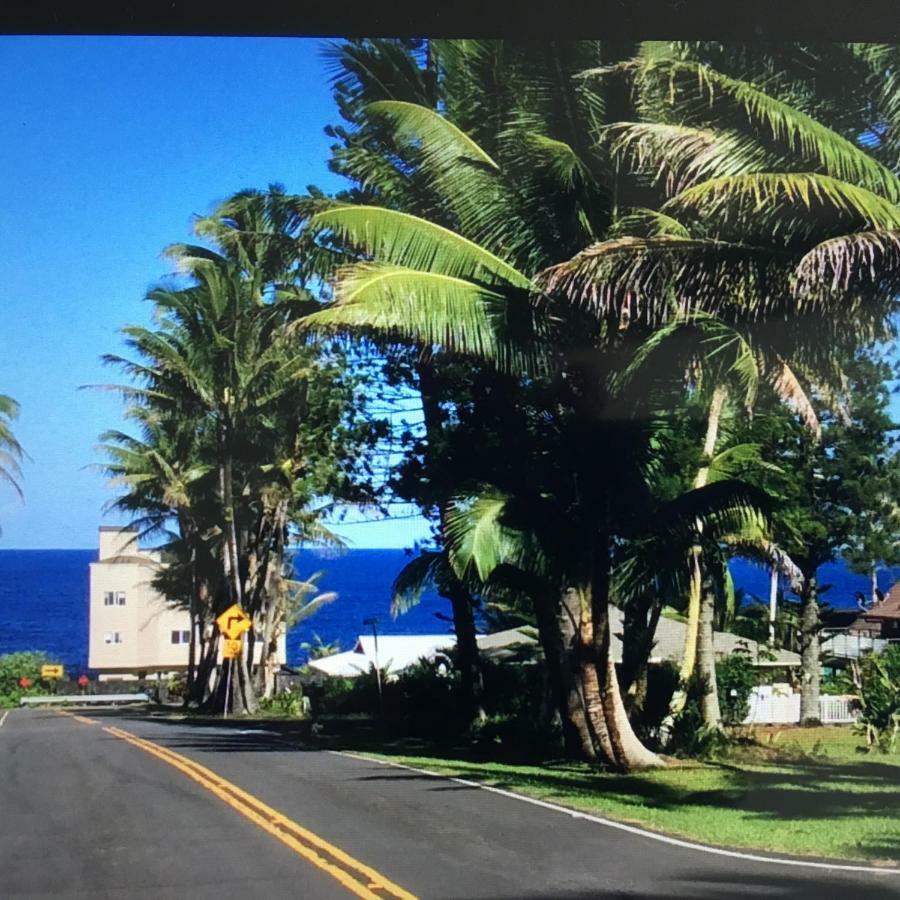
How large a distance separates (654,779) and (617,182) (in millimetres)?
5784

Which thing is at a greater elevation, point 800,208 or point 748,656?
point 800,208

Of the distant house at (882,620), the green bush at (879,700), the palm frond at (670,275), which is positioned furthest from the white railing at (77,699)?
the palm frond at (670,275)

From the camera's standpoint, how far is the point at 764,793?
10.3 m

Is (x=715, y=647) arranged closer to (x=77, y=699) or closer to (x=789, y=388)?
(x=789, y=388)

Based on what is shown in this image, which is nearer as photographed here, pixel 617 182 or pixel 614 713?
pixel 617 182

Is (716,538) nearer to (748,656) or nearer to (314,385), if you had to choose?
(748,656)

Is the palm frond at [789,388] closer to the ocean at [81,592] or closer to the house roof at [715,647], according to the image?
the ocean at [81,592]

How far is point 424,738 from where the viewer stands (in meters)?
15.9

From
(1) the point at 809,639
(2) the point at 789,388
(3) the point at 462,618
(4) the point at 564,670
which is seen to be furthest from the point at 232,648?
(2) the point at 789,388

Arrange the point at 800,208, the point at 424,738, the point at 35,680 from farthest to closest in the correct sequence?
1. the point at 35,680
2. the point at 424,738
3. the point at 800,208

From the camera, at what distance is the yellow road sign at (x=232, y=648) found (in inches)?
1083

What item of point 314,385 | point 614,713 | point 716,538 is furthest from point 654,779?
point 314,385

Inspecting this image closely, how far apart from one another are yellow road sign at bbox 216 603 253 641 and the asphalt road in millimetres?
15622

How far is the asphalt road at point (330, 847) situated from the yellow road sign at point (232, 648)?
51.7 feet
